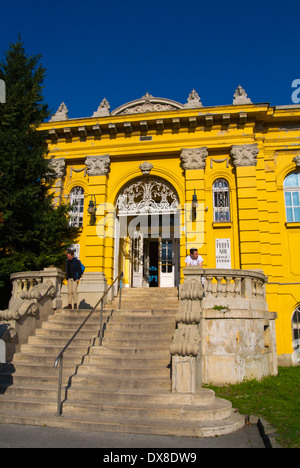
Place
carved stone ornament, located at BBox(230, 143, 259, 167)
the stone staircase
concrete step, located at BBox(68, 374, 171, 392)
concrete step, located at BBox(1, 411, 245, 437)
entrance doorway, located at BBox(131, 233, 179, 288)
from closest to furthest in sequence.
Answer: concrete step, located at BBox(1, 411, 245, 437)
the stone staircase
concrete step, located at BBox(68, 374, 171, 392)
carved stone ornament, located at BBox(230, 143, 259, 167)
entrance doorway, located at BBox(131, 233, 179, 288)

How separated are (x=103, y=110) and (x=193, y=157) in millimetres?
4711

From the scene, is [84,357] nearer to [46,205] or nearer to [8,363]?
[8,363]

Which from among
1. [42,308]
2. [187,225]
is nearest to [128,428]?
[42,308]

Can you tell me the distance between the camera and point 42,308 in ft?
33.6

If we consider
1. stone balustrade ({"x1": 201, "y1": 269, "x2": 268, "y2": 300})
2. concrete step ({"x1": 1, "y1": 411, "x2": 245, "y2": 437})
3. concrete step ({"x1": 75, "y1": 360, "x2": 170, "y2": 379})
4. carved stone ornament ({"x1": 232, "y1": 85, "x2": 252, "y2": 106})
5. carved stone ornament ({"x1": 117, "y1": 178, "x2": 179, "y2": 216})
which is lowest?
concrete step ({"x1": 1, "y1": 411, "x2": 245, "y2": 437})

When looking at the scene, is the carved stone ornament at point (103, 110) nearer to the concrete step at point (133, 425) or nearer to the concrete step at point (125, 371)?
the concrete step at point (125, 371)

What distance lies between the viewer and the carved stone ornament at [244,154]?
1459cm

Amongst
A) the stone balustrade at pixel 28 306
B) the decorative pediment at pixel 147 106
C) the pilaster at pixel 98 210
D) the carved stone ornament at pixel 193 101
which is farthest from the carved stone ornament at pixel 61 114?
the stone balustrade at pixel 28 306

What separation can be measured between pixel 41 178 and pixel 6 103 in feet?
10.1

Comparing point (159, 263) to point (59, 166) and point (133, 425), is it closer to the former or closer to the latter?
point (59, 166)

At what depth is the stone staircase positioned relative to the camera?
6059 mm

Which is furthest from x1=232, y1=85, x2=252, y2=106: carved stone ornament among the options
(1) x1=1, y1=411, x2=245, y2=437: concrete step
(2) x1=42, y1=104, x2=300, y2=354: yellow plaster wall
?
(1) x1=1, y1=411, x2=245, y2=437: concrete step

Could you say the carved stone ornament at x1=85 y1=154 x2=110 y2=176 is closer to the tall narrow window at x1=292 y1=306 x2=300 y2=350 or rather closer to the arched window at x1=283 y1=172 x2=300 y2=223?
the arched window at x1=283 y1=172 x2=300 y2=223

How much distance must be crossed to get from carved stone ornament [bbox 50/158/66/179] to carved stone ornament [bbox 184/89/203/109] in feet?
19.0
